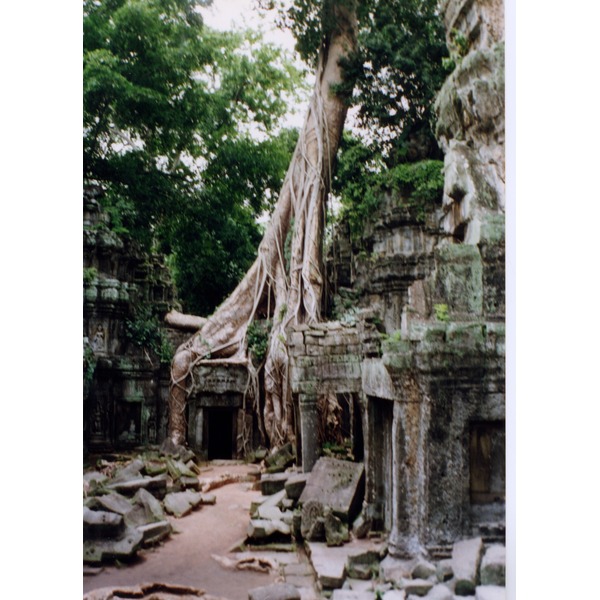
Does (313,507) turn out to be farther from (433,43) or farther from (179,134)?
(433,43)

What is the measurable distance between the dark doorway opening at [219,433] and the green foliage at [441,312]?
215cm

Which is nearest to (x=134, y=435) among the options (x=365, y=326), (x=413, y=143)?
(x=365, y=326)

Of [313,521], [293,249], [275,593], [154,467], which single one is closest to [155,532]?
[154,467]

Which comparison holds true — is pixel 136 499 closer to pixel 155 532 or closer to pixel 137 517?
pixel 137 517

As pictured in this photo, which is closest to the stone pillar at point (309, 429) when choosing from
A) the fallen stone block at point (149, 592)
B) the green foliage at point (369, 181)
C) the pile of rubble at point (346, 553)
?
the pile of rubble at point (346, 553)

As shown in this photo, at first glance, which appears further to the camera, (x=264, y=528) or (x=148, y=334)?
(x=148, y=334)

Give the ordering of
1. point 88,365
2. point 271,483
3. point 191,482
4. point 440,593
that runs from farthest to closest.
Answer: point 271,483 → point 191,482 → point 88,365 → point 440,593

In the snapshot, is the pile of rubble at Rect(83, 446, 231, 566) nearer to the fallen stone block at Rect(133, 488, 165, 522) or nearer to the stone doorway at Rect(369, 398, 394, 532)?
the fallen stone block at Rect(133, 488, 165, 522)

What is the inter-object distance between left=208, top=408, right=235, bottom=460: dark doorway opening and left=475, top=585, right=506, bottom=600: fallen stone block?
2.46 metres

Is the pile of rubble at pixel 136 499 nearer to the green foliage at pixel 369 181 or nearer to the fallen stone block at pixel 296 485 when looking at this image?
the fallen stone block at pixel 296 485

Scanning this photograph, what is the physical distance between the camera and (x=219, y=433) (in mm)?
6016

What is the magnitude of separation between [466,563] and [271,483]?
78.0 inches

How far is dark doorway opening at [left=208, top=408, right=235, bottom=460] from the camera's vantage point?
5934mm

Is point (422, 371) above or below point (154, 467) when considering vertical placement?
above
